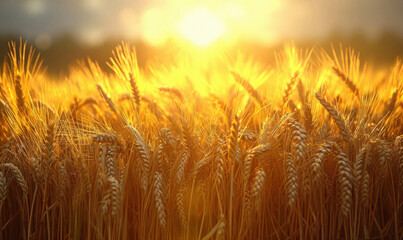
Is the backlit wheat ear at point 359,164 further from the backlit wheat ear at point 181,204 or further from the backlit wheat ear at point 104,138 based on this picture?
the backlit wheat ear at point 104,138

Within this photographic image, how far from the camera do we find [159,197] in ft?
4.06

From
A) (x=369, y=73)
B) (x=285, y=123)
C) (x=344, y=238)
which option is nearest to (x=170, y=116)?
(x=285, y=123)

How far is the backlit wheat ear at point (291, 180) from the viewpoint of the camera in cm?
118

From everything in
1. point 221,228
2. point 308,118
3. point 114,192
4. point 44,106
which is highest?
point 44,106

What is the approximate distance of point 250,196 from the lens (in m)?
1.28

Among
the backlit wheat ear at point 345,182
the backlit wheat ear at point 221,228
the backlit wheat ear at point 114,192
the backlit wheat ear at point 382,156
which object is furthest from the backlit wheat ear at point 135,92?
the backlit wheat ear at point 382,156

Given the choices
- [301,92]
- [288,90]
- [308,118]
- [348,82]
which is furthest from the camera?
[348,82]

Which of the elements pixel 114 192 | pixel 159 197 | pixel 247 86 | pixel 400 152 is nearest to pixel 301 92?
pixel 247 86

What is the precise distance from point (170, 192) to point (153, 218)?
11 cm

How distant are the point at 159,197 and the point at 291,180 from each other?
0.44 meters

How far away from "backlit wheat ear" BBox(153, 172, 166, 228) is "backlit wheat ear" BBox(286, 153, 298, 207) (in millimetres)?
416

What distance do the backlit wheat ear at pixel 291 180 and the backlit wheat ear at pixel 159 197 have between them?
1.36 ft

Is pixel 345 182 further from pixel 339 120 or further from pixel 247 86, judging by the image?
pixel 247 86

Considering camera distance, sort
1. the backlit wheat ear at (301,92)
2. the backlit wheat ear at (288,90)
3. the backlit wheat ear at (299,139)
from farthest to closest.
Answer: the backlit wheat ear at (301,92) < the backlit wheat ear at (288,90) < the backlit wheat ear at (299,139)
